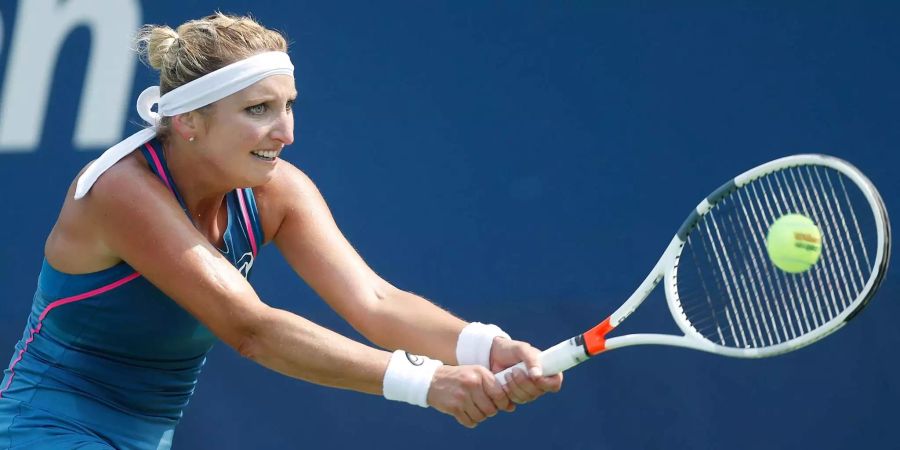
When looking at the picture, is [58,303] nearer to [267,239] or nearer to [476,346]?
[267,239]

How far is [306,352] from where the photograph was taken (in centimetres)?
279

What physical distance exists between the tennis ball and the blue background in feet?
3.58

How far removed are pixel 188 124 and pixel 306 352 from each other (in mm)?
572

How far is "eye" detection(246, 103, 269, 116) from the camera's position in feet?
9.64

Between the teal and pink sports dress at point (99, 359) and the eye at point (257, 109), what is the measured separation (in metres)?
0.22

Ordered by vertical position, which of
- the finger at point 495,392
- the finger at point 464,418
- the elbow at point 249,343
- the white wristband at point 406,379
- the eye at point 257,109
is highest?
the eye at point 257,109

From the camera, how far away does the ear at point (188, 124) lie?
2947 millimetres

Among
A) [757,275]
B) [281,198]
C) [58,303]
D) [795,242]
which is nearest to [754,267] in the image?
[757,275]

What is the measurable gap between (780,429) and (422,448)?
42.5 inches

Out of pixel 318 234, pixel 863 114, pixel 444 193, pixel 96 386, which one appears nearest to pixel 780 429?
pixel 863 114

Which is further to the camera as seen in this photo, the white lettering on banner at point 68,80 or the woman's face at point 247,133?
the white lettering on banner at point 68,80

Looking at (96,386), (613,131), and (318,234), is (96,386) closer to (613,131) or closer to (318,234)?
(318,234)

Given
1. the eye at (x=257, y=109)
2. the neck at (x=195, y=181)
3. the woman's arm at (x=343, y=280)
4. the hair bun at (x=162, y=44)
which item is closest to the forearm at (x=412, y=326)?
the woman's arm at (x=343, y=280)

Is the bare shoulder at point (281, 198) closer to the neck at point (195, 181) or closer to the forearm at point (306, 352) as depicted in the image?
the neck at point (195, 181)
